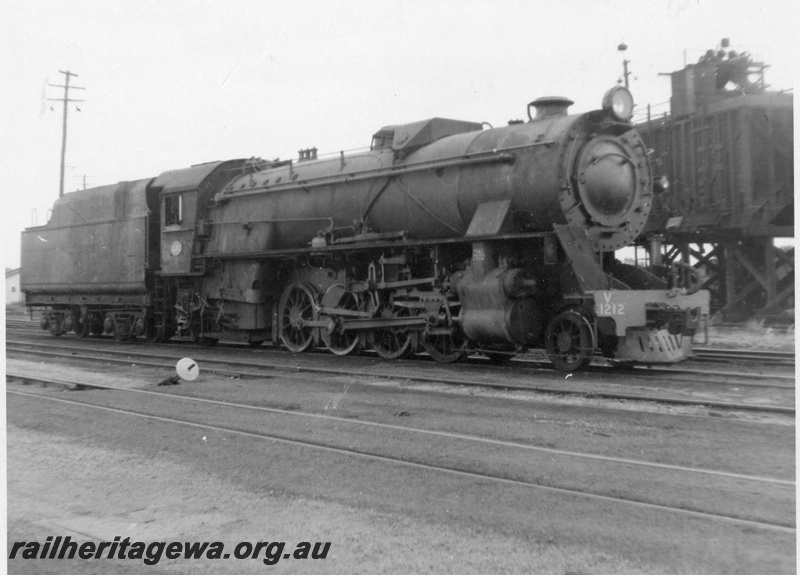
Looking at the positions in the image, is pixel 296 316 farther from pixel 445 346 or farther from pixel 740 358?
pixel 740 358

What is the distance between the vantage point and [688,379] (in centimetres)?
948

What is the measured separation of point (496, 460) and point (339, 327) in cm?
798

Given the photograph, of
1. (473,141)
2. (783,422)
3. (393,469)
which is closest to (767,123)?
(473,141)

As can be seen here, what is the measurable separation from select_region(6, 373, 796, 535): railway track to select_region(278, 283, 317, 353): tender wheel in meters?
5.56

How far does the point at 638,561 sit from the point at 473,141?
864 centimetres

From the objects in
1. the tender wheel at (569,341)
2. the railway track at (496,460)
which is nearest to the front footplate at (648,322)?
the tender wheel at (569,341)

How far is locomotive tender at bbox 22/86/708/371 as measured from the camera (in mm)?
10367

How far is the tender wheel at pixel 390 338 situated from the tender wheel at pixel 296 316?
1550mm

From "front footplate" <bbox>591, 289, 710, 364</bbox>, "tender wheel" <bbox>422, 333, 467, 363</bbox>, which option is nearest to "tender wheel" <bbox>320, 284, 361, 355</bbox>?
"tender wheel" <bbox>422, 333, 467, 363</bbox>

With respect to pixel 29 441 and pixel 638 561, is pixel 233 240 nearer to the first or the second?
pixel 29 441

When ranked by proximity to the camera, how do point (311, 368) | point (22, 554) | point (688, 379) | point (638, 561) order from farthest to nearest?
point (311, 368)
point (688, 379)
point (22, 554)
point (638, 561)

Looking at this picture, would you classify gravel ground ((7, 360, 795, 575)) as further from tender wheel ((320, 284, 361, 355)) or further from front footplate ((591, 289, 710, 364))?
tender wheel ((320, 284, 361, 355))

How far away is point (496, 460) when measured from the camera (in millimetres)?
5715

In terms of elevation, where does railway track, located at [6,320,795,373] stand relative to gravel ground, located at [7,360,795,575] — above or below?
above
